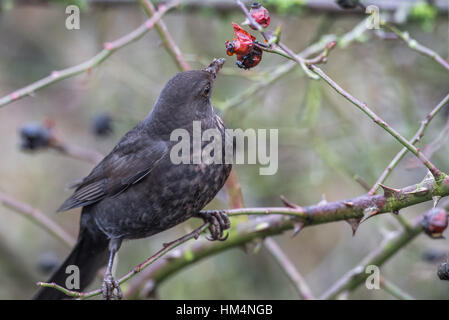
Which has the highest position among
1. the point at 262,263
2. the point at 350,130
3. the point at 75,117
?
the point at 75,117

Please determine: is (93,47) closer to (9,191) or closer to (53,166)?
(53,166)

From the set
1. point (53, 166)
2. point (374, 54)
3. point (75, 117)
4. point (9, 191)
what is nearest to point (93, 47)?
point (75, 117)

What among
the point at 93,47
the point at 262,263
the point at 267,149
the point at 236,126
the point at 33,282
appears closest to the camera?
the point at 236,126

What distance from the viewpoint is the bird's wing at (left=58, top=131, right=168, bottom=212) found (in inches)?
136

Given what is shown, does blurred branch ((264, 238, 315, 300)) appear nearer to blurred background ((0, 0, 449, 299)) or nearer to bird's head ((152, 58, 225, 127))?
blurred background ((0, 0, 449, 299))

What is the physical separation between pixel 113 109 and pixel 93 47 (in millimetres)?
1110

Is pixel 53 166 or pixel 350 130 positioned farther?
pixel 53 166

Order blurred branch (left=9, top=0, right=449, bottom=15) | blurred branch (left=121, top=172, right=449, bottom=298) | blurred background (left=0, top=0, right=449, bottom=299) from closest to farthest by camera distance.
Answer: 1. blurred branch (left=121, top=172, right=449, bottom=298)
2. blurred branch (left=9, top=0, right=449, bottom=15)
3. blurred background (left=0, top=0, right=449, bottom=299)

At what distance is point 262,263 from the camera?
619 centimetres

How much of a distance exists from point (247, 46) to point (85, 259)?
7.68 ft

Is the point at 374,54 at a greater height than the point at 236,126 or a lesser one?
greater

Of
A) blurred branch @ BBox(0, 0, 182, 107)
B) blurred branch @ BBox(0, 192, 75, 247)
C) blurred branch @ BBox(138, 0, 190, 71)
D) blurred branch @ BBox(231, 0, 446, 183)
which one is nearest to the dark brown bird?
blurred branch @ BBox(0, 192, 75, 247)

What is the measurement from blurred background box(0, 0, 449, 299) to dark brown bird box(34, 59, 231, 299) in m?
0.87

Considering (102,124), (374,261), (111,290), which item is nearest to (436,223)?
(374,261)
